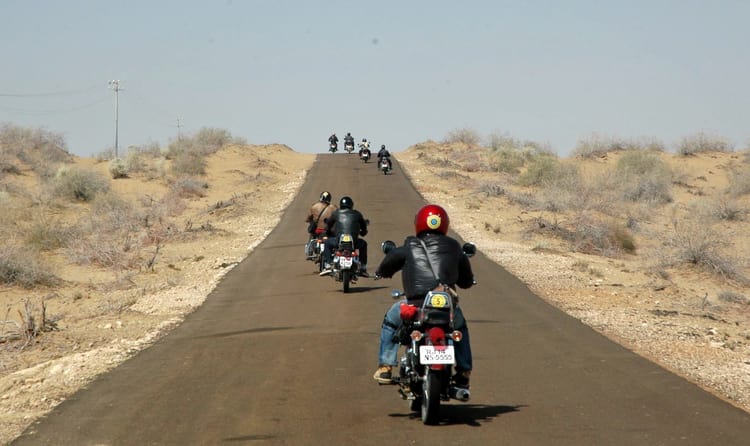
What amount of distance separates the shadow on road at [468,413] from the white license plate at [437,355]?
0.75 meters

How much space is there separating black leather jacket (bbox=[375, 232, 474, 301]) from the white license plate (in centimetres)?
57

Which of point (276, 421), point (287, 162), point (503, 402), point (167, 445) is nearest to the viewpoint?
point (167, 445)

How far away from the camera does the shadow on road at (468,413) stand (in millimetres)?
8195

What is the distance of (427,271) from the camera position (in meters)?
8.17

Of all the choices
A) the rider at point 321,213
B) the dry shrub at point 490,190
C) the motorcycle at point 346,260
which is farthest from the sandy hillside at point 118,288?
the dry shrub at point 490,190

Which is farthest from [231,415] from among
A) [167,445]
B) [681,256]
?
[681,256]

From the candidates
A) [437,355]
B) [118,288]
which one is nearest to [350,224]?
[118,288]

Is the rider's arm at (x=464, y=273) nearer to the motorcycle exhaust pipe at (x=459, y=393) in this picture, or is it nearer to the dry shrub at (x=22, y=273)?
the motorcycle exhaust pipe at (x=459, y=393)

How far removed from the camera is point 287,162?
6750 centimetres

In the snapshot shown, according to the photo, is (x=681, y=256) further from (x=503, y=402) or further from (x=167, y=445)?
(x=167, y=445)

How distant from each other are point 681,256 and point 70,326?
60.8 feet

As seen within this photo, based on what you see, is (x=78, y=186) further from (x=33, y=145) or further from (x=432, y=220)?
(x=432, y=220)

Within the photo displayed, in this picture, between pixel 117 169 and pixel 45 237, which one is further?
pixel 117 169

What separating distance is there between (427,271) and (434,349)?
78 centimetres
